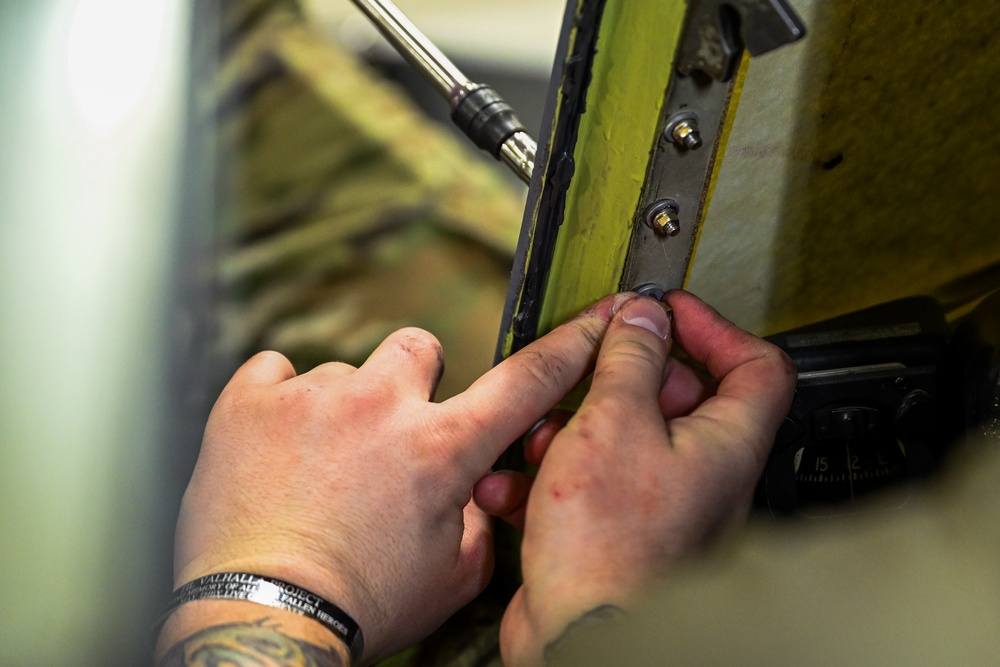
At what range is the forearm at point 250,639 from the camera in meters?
0.44

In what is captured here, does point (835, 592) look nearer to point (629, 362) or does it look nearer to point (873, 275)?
point (629, 362)

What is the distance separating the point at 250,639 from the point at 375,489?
0.11 metres

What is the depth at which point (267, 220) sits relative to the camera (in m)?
1.02

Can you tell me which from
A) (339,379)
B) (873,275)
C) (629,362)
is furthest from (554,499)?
(873,275)

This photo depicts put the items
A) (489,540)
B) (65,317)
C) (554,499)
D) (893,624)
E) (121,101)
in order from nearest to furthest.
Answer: (893,624) → (554,499) → (489,540) → (65,317) → (121,101)

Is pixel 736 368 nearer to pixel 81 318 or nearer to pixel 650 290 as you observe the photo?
pixel 650 290

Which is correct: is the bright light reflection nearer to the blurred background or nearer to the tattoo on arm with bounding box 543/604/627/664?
the blurred background

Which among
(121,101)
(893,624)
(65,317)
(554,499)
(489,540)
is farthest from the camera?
(121,101)

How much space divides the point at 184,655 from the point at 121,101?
0.62m

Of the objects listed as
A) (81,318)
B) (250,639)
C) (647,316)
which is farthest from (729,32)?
(81,318)

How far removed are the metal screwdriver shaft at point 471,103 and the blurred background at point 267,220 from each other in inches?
5.7

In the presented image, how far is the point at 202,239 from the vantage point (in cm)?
97

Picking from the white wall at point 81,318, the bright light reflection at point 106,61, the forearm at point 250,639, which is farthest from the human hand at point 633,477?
the bright light reflection at point 106,61

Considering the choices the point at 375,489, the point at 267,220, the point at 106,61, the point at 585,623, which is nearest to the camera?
the point at 585,623
